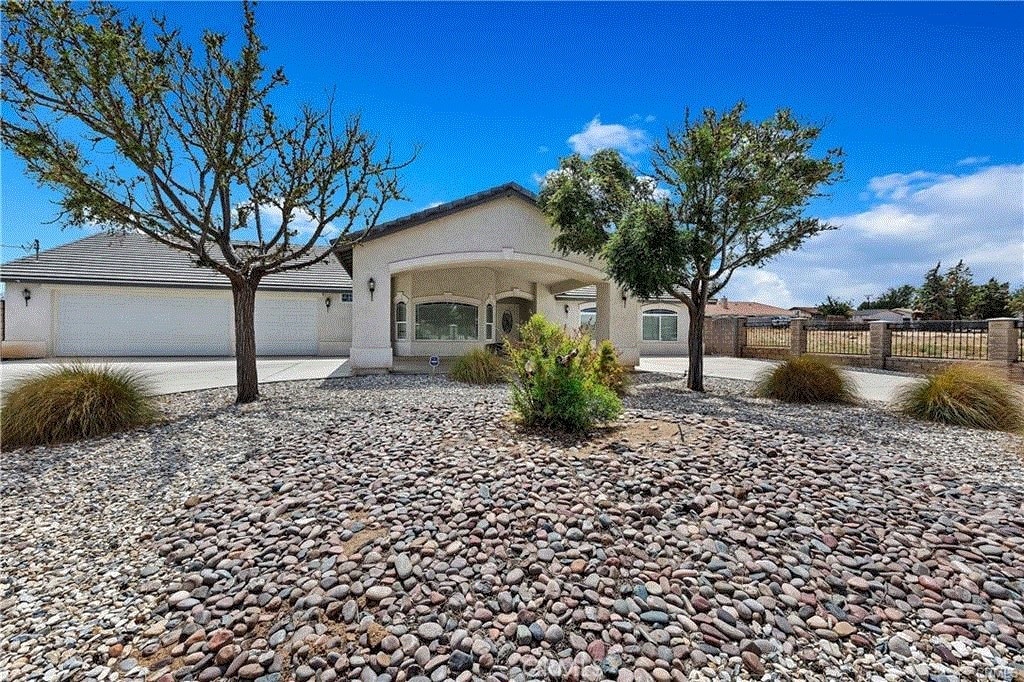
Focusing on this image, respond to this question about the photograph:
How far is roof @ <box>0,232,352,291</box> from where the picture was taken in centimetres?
1714

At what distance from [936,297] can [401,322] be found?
128 ft

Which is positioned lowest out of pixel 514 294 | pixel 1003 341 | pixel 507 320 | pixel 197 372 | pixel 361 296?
pixel 197 372

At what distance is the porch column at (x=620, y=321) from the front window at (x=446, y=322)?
5.17m

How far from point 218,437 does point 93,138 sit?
5943 millimetres

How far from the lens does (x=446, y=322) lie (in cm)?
1666

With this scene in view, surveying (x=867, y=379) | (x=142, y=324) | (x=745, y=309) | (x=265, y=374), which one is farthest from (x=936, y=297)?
(x=142, y=324)

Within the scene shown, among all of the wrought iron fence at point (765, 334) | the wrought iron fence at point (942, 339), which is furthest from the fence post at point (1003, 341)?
the wrought iron fence at point (765, 334)

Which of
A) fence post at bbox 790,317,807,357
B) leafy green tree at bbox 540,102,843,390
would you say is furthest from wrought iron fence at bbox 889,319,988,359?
leafy green tree at bbox 540,102,843,390

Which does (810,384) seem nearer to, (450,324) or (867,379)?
(867,379)

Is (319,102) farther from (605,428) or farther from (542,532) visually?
(542,532)

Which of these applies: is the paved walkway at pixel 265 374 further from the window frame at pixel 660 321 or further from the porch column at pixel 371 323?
the window frame at pixel 660 321

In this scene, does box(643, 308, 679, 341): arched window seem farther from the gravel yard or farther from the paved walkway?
the gravel yard

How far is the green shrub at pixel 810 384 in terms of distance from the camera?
877 cm

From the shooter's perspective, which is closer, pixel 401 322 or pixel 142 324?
pixel 401 322
